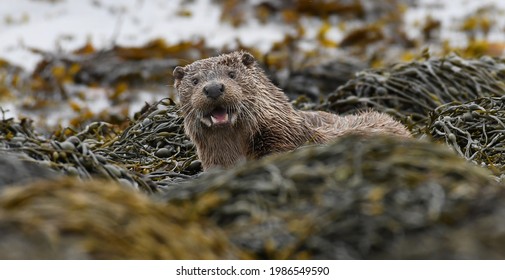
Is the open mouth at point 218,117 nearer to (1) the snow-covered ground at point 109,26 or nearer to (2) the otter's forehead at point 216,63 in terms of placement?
(2) the otter's forehead at point 216,63

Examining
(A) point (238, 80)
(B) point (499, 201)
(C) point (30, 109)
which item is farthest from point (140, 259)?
(C) point (30, 109)

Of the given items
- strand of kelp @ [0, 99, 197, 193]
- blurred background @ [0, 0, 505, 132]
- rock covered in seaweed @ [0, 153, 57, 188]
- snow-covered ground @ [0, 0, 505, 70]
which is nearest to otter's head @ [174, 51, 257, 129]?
strand of kelp @ [0, 99, 197, 193]

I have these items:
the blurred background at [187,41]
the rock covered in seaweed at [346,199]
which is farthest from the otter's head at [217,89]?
the blurred background at [187,41]

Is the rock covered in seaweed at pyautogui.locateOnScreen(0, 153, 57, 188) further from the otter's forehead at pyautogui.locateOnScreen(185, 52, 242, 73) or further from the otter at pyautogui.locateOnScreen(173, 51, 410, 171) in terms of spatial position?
the otter's forehead at pyautogui.locateOnScreen(185, 52, 242, 73)

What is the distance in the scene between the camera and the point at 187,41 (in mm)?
11859

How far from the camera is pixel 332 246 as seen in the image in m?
2.96

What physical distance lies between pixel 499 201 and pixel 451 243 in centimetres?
29

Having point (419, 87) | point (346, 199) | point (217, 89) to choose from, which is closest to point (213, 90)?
point (217, 89)

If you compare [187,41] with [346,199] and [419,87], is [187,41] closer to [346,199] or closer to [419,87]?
[419,87]

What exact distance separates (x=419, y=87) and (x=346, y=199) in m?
4.32

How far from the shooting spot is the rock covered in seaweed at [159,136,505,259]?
289 centimetres

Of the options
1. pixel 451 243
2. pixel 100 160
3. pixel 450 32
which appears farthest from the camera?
pixel 450 32

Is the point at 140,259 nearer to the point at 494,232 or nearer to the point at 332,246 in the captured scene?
the point at 332,246

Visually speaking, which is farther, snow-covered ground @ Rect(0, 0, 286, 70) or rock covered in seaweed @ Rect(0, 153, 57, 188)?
snow-covered ground @ Rect(0, 0, 286, 70)
